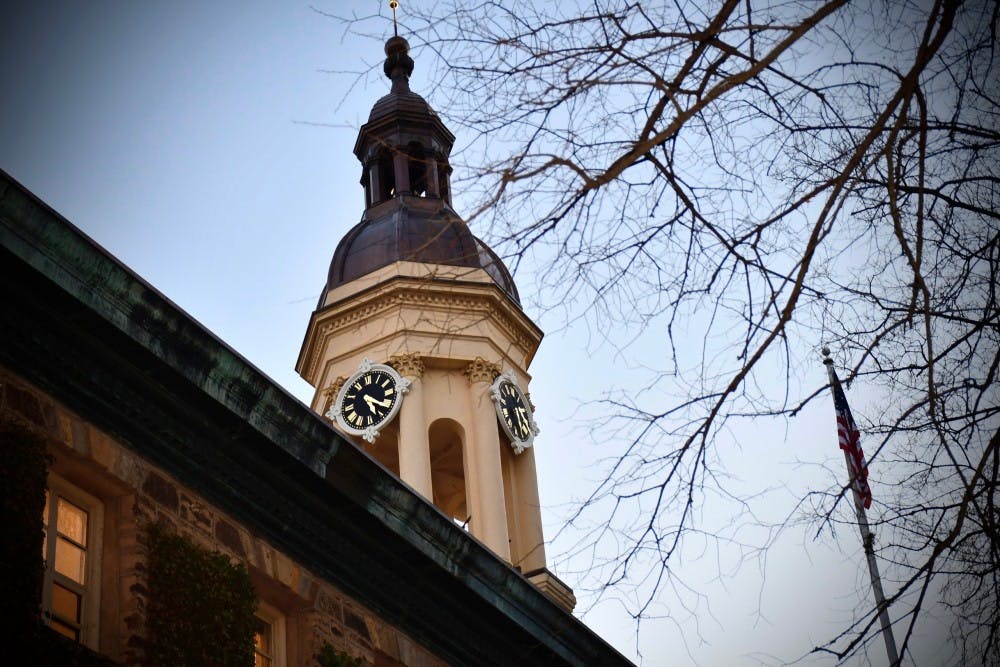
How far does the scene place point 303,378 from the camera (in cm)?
3975

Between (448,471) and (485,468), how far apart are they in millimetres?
4127

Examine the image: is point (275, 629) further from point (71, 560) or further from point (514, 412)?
point (514, 412)

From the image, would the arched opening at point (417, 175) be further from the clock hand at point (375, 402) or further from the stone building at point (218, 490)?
the stone building at point (218, 490)

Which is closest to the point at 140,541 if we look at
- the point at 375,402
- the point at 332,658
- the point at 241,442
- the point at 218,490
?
the point at 218,490

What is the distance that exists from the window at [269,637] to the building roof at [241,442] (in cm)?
57

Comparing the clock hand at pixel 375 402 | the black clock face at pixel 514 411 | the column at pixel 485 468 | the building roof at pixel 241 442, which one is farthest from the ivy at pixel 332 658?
the black clock face at pixel 514 411

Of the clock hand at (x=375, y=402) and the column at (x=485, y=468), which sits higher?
the clock hand at (x=375, y=402)

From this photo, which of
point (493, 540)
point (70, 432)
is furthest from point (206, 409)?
point (493, 540)

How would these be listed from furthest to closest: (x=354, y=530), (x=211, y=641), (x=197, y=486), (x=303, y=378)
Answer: (x=303, y=378)
(x=354, y=530)
(x=197, y=486)
(x=211, y=641)

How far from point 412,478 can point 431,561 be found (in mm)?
18068

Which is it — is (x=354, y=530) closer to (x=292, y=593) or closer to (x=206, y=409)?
(x=292, y=593)

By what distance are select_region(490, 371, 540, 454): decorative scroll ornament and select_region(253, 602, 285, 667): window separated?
21.7 m

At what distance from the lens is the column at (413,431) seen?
114 ft

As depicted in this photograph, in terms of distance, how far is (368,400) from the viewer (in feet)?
121
